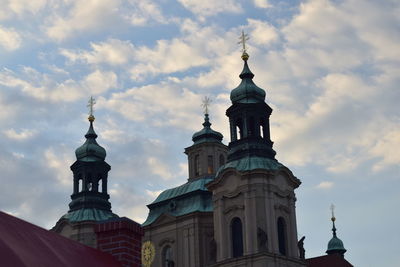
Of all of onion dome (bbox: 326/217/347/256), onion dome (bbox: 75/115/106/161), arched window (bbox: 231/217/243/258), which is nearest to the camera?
arched window (bbox: 231/217/243/258)

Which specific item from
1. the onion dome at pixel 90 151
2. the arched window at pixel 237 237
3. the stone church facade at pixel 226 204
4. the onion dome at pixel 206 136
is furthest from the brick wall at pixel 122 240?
the onion dome at pixel 90 151

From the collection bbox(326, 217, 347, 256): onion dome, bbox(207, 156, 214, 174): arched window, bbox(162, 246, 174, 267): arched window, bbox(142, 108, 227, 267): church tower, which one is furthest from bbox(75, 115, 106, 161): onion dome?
bbox(326, 217, 347, 256): onion dome

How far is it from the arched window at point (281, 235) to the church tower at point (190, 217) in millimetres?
5814

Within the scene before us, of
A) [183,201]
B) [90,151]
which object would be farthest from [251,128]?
[90,151]

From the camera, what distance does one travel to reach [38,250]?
15398 mm

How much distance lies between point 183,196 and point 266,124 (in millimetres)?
9904

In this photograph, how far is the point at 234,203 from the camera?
5638 cm

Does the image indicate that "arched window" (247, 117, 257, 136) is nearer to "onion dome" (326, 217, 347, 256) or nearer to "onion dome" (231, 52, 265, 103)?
"onion dome" (231, 52, 265, 103)

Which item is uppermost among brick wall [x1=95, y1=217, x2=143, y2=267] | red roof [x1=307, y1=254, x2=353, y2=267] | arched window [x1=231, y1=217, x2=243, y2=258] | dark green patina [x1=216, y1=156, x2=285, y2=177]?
dark green patina [x1=216, y1=156, x2=285, y2=177]

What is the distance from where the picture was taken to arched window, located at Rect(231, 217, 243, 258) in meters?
55.6

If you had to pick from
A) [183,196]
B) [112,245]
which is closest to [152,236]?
[183,196]

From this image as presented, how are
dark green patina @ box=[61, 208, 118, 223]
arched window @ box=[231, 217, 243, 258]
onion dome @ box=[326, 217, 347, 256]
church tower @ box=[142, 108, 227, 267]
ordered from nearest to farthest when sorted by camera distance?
arched window @ box=[231, 217, 243, 258] < church tower @ box=[142, 108, 227, 267] < dark green patina @ box=[61, 208, 118, 223] < onion dome @ box=[326, 217, 347, 256]

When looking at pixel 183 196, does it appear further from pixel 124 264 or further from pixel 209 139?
pixel 124 264

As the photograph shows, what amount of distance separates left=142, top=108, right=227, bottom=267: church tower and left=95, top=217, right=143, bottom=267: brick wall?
1650 inches
